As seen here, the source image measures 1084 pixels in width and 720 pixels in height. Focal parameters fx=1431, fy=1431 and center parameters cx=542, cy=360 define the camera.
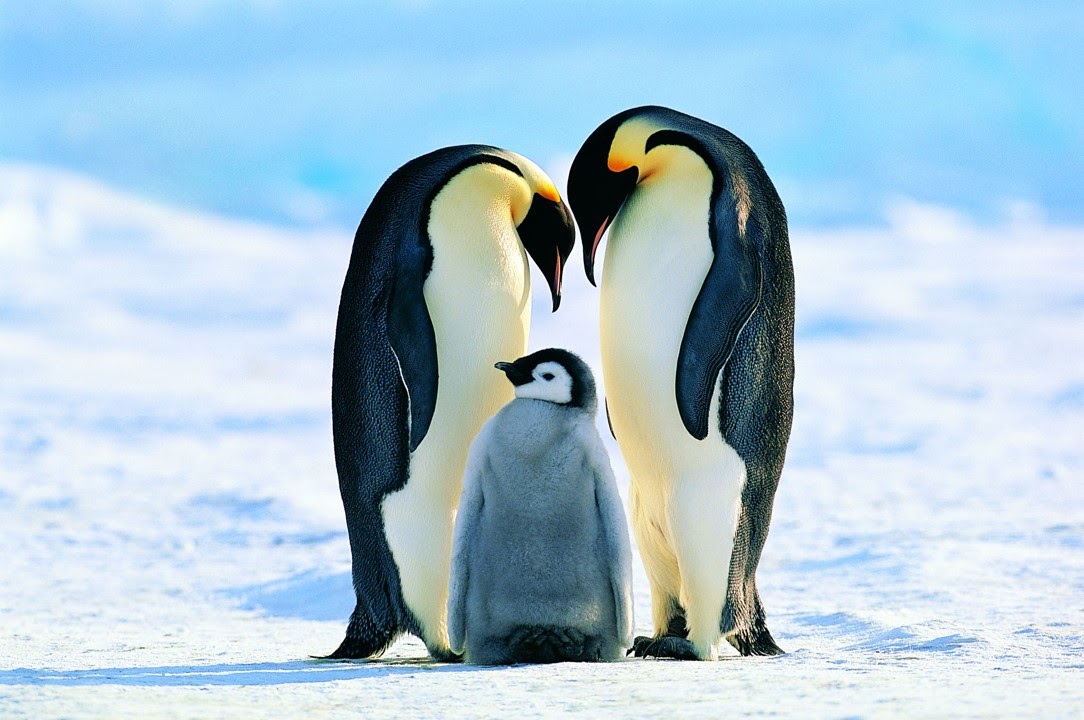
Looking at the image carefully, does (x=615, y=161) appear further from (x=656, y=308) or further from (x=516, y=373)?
(x=516, y=373)

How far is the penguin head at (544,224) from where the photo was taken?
15.8 ft

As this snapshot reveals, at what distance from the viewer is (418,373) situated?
14.3ft

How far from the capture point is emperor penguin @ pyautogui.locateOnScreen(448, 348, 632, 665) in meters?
3.92

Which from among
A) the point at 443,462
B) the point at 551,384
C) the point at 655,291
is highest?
the point at 655,291

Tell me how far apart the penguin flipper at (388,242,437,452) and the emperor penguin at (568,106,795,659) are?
59 centimetres

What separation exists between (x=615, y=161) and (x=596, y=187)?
0.11 metres

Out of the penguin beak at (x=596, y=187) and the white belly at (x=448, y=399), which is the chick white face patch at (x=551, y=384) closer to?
the white belly at (x=448, y=399)

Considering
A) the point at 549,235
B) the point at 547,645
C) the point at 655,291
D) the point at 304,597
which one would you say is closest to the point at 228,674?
the point at 547,645

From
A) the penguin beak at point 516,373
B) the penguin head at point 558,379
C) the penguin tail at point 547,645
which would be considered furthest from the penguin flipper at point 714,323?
the penguin tail at point 547,645

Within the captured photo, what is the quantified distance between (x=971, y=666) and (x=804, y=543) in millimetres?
5925

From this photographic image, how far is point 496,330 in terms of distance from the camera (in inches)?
178

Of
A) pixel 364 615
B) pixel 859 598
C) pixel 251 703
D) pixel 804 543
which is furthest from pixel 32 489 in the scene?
pixel 251 703

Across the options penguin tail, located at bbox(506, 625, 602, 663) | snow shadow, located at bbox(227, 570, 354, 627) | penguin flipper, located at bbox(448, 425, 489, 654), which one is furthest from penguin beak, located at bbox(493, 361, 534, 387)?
snow shadow, located at bbox(227, 570, 354, 627)

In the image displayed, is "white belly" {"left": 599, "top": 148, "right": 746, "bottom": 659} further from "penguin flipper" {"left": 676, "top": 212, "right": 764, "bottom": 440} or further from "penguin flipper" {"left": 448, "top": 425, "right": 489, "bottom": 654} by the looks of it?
"penguin flipper" {"left": 448, "top": 425, "right": 489, "bottom": 654}
